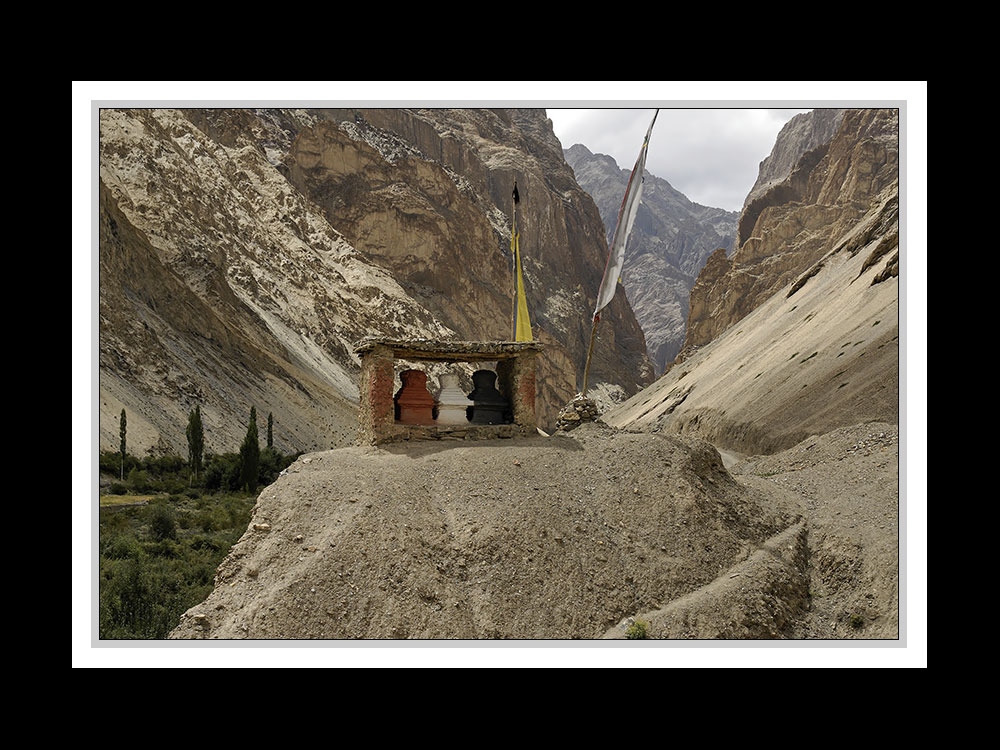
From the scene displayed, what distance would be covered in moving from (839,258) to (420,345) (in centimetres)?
3499

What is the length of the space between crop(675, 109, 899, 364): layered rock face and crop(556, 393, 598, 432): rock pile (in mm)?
60407

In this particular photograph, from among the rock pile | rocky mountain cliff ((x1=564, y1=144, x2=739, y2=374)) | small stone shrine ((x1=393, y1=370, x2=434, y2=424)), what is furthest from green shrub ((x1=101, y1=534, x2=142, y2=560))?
rocky mountain cliff ((x1=564, y1=144, x2=739, y2=374))

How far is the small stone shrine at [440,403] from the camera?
11.6m

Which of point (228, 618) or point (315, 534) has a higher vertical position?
point (315, 534)

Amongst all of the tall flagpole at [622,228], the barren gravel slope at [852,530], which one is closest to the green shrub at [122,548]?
the tall flagpole at [622,228]

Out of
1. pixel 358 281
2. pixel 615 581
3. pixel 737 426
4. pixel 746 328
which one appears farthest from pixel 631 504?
pixel 358 281

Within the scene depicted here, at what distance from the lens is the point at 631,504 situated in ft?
31.9

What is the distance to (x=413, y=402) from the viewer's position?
1268 cm

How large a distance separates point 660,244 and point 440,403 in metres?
161

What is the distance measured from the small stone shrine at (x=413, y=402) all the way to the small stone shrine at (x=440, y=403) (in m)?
0.02

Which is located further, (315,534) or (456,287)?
(456,287)

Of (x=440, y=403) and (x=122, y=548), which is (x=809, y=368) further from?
(x=122, y=548)
